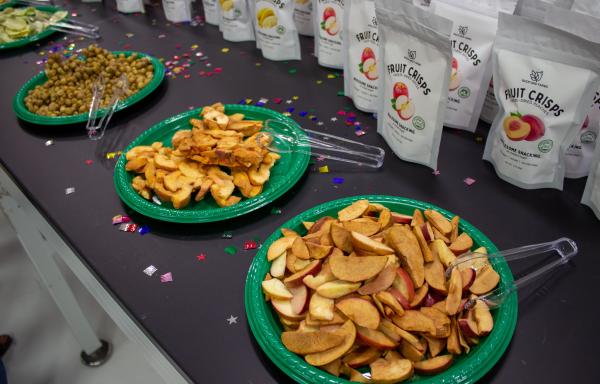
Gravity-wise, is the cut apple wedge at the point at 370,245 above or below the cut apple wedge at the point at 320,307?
above

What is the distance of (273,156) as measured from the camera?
0.98 m

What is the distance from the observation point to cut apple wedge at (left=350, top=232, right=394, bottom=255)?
0.68 meters

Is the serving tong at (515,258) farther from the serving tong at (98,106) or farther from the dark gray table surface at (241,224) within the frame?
the serving tong at (98,106)

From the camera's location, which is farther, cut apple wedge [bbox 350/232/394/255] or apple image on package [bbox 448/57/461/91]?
apple image on package [bbox 448/57/461/91]

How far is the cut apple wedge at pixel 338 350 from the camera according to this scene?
0.60 metres

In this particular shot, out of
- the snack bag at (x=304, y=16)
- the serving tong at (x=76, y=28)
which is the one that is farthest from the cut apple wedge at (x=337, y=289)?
the serving tong at (x=76, y=28)

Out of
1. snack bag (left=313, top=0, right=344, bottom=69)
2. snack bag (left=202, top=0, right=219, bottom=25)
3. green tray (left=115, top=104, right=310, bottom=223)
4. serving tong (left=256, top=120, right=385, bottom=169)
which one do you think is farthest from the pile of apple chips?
snack bag (left=202, top=0, right=219, bottom=25)

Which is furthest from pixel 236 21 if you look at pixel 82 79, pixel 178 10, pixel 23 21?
pixel 23 21

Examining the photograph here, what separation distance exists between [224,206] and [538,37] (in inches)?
24.6

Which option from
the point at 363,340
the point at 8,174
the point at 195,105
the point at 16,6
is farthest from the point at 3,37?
the point at 363,340

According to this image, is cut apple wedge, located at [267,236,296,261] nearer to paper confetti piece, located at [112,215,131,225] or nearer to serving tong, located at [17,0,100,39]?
paper confetti piece, located at [112,215,131,225]

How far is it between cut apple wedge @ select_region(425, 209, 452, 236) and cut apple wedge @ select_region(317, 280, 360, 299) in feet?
0.64

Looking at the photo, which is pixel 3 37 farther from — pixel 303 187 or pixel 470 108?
pixel 470 108

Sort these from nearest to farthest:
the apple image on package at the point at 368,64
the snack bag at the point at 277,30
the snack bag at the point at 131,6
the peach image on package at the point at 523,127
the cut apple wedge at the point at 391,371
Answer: the cut apple wedge at the point at 391,371, the peach image on package at the point at 523,127, the apple image on package at the point at 368,64, the snack bag at the point at 277,30, the snack bag at the point at 131,6
